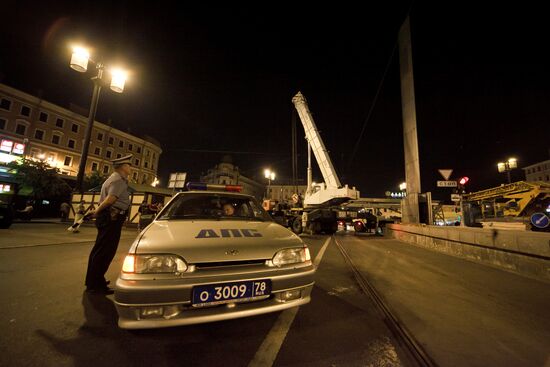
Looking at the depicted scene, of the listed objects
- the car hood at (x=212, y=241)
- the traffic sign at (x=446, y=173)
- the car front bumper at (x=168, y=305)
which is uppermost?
the traffic sign at (x=446, y=173)

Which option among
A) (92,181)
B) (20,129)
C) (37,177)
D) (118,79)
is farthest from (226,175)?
(118,79)

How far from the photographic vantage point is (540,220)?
7840 millimetres

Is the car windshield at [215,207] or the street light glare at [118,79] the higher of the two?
the street light glare at [118,79]

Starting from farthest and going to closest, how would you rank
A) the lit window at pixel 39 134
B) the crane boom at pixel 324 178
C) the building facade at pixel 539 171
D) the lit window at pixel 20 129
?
the building facade at pixel 539 171, the lit window at pixel 39 134, the lit window at pixel 20 129, the crane boom at pixel 324 178

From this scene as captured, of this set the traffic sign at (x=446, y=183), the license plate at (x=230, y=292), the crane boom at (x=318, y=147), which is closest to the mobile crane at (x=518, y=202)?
the traffic sign at (x=446, y=183)

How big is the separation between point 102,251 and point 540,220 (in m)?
12.5

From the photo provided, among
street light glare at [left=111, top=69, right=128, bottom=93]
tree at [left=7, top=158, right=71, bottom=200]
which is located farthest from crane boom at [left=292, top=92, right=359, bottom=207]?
tree at [left=7, top=158, right=71, bottom=200]

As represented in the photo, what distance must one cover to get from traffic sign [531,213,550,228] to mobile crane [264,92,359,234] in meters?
6.78

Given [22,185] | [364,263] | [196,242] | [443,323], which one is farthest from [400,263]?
[22,185]

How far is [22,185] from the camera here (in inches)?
734

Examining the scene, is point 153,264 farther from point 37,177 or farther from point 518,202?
point 37,177

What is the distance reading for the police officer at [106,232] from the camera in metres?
3.13

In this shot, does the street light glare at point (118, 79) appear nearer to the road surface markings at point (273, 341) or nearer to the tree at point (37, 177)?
the road surface markings at point (273, 341)

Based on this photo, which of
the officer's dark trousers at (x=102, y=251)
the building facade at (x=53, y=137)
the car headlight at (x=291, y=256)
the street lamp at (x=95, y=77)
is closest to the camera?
the car headlight at (x=291, y=256)
